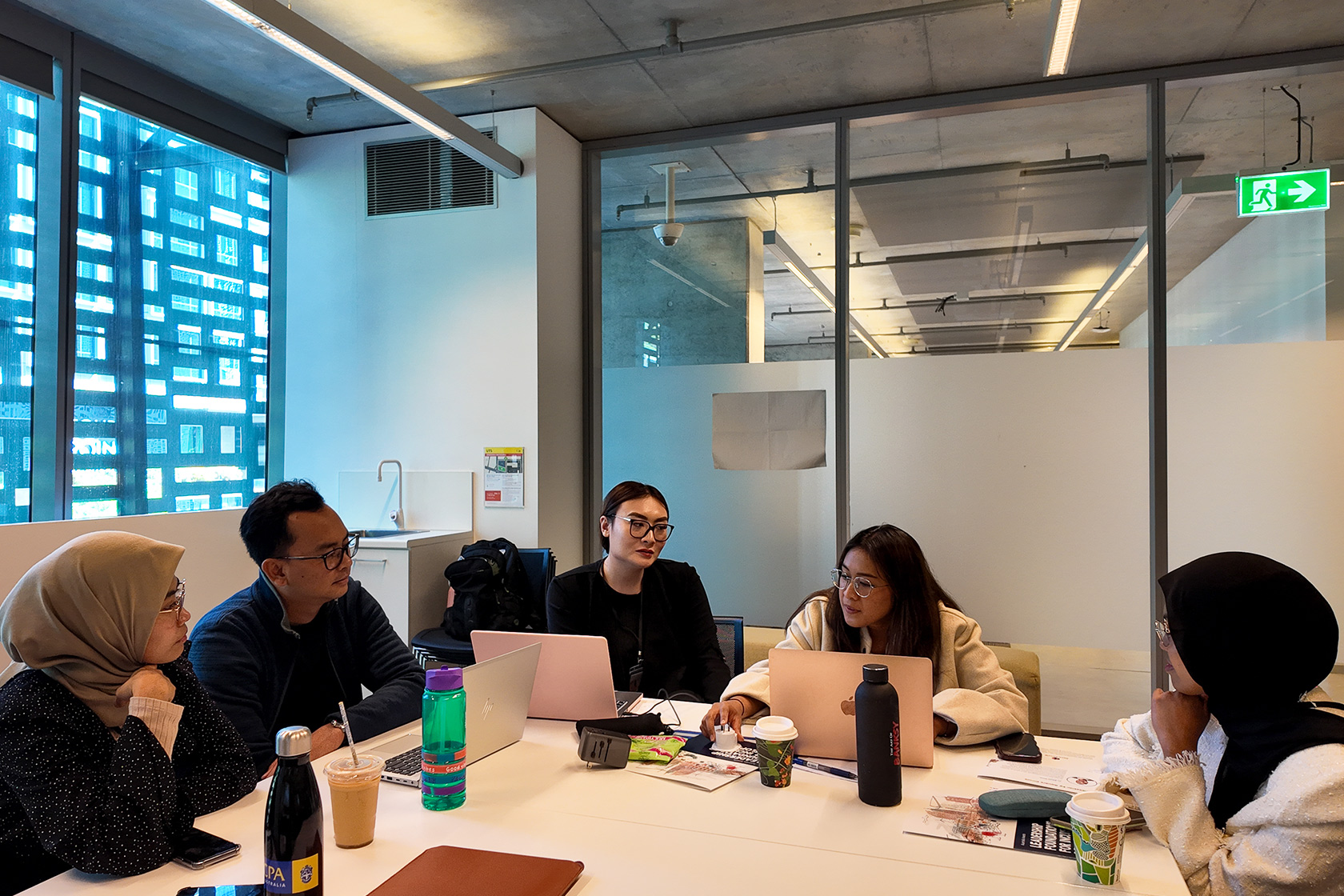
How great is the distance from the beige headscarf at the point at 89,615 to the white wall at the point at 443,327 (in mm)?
2898

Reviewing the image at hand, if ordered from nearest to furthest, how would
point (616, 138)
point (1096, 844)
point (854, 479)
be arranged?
point (1096, 844) → point (854, 479) → point (616, 138)

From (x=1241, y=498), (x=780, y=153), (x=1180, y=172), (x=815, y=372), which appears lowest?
(x=1241, y=498)

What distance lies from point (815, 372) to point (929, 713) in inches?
113

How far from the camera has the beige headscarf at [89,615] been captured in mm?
1474

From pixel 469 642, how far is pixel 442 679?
263 centimetres

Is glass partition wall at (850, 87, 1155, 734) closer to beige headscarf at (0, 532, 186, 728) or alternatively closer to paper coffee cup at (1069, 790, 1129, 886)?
paper coffee cup at (1069, 790, 1129, 886)

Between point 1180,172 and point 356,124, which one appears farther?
point 356,124

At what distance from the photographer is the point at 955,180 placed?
4.51 metres

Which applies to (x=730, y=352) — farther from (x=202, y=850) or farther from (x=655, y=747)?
(x=202, y=850)

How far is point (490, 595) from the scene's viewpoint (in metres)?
4.14

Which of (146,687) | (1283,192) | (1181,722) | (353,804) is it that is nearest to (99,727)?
(146,687)

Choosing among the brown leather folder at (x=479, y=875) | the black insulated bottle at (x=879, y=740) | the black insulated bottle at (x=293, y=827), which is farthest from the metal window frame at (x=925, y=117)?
the black insulated bottle at (x=293, y=827)

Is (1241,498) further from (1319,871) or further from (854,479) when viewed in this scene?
(1319,871)

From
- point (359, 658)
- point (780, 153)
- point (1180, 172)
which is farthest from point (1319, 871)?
point (780, 153)
